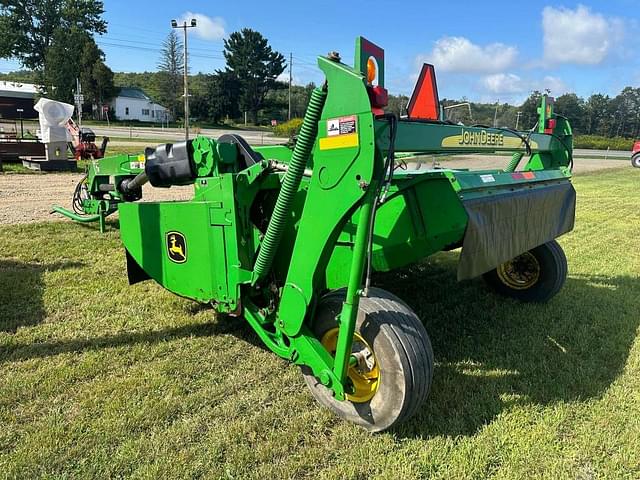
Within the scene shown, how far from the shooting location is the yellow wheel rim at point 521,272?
487 cm

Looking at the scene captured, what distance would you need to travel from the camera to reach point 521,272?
497cm

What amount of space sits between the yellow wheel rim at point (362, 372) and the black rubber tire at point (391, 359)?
1.4 inches

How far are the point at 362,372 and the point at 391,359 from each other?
292 millimetres

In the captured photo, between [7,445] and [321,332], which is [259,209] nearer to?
[321,332]

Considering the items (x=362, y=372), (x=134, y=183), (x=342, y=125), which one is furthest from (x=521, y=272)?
(x=134, y=183)

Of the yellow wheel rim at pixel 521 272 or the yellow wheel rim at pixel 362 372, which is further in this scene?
the yellow wheel rim at pixel 521 272

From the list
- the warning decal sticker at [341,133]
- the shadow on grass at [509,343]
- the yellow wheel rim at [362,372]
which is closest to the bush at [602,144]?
the shadow on grass at [509,343]

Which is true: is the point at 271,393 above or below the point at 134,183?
below

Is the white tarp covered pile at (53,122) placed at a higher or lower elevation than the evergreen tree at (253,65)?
lower

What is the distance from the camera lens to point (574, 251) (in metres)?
7.09

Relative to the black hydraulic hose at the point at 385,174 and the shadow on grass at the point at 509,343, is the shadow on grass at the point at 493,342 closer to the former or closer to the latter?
the shadow on grass at the point at 509,343

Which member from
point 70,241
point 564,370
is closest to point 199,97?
point 70,241

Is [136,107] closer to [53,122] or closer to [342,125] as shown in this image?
[53,122]

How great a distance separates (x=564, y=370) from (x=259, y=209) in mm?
2390
